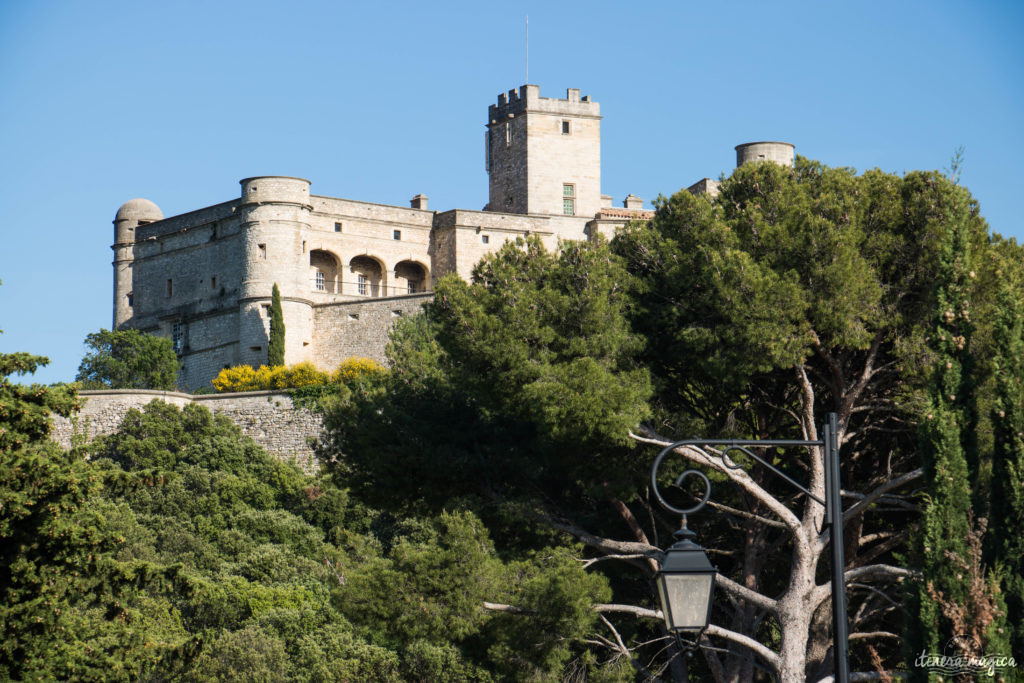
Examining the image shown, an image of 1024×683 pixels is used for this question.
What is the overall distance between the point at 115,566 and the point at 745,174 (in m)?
9.77

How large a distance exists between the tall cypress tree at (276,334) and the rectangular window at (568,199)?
1340cm

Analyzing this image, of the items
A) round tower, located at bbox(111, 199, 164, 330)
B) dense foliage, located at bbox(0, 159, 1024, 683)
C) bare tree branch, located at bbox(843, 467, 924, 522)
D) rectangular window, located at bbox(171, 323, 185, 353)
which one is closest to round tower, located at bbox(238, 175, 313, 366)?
rectangular window, located at bbox(171, 323, 185, 353)

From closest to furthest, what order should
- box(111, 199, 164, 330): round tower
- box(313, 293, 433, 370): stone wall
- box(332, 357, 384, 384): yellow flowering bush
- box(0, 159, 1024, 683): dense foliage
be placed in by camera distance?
box(0, 159, 1024, 683): dense foliage < box(332, 357, 384, 384): yellow flowering bush < box(313, 293, 433, 370): stone wall < box(111, 199, 164, 330): round tower

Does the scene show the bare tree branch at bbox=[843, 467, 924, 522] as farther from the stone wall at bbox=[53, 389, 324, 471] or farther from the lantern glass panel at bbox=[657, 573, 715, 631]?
the stone wall at bbox=[53, 389, 324, 471]

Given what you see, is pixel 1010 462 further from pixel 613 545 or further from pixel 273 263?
pixel 273 263

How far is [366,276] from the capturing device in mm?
53156

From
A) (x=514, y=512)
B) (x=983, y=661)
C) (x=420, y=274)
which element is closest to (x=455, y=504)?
(x=514, y=512)

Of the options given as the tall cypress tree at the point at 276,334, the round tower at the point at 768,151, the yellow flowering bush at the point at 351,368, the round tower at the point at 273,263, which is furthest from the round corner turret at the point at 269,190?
the round tower at the point at 768,151

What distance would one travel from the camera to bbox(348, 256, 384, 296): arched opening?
173ft

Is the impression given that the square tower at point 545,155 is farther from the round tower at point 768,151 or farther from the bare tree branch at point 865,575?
the bare tree branch at point 865,575

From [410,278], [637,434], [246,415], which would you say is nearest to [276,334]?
[246,415]

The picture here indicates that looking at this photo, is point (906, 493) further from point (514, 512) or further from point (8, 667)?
point (8, 667)

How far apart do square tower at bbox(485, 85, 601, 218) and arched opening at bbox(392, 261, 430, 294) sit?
5009 millimetres

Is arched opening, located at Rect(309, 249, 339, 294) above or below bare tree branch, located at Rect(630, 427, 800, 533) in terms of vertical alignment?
above
